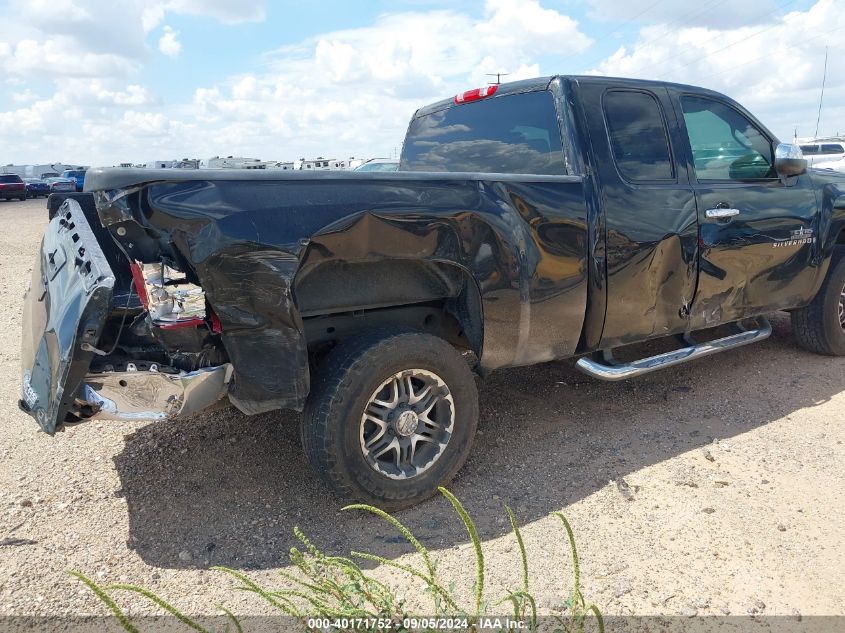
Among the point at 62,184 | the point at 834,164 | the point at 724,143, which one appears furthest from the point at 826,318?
the point at 62,184

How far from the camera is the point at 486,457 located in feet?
12.7

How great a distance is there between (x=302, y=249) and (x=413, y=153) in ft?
8.00

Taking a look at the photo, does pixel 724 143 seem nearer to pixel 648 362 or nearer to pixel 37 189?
pixel 648 362

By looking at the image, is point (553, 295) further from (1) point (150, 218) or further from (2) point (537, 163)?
(1) point (150, 218)

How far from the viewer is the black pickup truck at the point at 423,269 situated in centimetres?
273

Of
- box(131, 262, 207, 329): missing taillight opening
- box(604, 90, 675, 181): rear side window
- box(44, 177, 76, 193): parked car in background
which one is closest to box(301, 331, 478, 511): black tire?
box(131, 262, 207, 329): missing taillight opening

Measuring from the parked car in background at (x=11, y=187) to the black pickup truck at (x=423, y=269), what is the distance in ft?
118

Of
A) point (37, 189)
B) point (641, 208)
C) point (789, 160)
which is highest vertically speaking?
point (789, 160)

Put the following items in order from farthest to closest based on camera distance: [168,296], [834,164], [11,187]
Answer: [11,187] → [834,164] → [168,296]

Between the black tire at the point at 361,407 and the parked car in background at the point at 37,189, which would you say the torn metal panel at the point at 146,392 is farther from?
the parked car in background at the point at 37,189

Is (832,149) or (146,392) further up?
(832,149)

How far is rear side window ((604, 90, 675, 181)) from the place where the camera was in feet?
13.0

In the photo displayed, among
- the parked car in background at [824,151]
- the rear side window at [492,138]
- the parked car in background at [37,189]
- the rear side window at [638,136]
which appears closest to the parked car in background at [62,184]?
the parked car in background at [37,189]

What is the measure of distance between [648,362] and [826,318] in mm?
2044
